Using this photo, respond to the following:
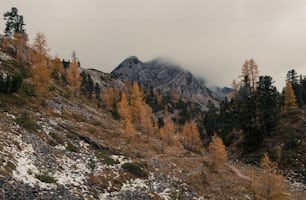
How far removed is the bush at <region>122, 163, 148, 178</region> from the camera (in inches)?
1496

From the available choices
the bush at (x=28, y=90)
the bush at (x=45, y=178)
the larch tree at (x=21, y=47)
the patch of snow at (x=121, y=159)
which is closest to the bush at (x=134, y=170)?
the patch of snow at (x=121, y=159)

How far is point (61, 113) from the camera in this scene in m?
57.2

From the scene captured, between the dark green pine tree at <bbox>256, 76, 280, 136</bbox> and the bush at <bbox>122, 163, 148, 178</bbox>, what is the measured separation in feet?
128

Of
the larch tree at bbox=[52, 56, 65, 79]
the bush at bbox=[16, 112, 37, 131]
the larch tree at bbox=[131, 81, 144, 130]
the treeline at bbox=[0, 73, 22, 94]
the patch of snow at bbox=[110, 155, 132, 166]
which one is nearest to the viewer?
the bush at bbox=[16, 112, 37, 131]

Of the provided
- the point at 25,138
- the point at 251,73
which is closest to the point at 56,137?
the point at 25,138

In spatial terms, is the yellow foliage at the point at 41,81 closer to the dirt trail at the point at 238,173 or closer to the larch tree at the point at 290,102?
the dirt trail at the point at 238,173

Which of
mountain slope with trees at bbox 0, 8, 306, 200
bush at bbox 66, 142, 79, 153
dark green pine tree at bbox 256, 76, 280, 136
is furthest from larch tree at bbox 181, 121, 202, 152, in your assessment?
bush at bbox 66, 142, 79, 153

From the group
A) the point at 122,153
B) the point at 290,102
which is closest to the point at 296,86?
the point at 290,102

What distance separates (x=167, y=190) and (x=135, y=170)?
509cm

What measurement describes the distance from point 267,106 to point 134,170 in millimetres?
41927

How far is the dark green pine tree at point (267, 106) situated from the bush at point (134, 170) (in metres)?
39.1

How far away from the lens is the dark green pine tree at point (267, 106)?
226ft

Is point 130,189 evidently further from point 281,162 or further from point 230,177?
point 281,162

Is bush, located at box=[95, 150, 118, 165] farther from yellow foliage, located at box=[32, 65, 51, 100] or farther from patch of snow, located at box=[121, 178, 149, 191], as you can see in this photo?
yellow foliage, located at box=[32, 65, 51, 100]
